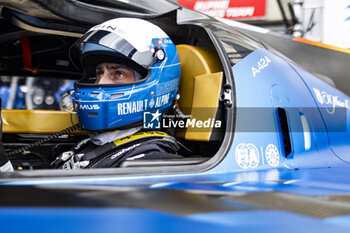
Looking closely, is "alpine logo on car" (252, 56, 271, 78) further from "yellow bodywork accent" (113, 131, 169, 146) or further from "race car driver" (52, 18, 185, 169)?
"yellow bodywork accent" (113, 131, 169, 146)

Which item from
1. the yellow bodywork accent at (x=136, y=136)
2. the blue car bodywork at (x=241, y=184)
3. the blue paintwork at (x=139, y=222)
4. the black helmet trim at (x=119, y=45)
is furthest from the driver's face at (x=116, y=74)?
the blue paintwork at (x=139, y=222)

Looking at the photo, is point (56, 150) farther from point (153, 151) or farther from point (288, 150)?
point (288, 150)

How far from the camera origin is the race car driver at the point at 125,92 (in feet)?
4.97

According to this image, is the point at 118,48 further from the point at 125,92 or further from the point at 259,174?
the point at 259,174

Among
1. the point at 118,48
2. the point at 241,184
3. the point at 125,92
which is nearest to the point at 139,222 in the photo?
the point at 241,184

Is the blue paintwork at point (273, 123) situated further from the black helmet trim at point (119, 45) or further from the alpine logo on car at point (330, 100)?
the black helmet trim at point (119, 45)

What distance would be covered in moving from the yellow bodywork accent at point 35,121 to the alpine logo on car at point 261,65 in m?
1.05

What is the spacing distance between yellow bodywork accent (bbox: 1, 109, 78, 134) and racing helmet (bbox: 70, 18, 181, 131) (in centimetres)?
55

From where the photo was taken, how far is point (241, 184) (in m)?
1.03

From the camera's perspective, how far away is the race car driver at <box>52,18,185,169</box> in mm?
1515

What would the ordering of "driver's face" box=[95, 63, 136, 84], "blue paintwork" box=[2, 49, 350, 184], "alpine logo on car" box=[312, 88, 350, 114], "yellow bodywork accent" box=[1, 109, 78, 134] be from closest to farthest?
"blue paintwork" box=[2, 49, 350, 184] → "driver's face" box=[95, 63, 136, 84] → "alpine logo on car" box=[312, 88, 350, 114] → "yellow bodywork accent" box=[1, 109, 78, 134]

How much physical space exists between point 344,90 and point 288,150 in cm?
87

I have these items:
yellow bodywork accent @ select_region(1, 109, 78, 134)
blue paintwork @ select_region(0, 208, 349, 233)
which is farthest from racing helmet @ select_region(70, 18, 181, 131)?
blue paintwork @ select_region(0, 208, 349, 233)

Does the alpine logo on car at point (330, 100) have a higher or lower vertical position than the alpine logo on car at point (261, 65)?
lower
